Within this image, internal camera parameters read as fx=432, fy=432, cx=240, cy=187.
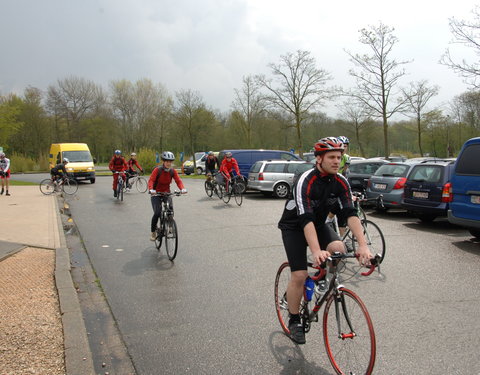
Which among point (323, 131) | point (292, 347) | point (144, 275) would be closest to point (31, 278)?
point (144, 275)

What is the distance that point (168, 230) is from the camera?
24.6 feet

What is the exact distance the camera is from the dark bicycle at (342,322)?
299cm

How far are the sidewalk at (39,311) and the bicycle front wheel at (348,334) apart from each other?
1.90 m

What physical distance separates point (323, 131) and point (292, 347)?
4853cm

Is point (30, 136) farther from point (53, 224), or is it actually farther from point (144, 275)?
point (144, 275)

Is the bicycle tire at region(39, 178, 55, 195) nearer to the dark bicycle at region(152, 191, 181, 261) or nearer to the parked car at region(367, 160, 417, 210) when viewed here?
the dark bicycle at region(152, 191, 181, 261)

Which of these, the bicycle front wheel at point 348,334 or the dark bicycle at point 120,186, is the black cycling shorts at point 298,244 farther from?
the dark bicycle at point 120,186

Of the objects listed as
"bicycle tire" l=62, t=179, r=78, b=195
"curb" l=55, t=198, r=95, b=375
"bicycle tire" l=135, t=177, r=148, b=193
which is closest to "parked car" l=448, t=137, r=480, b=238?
"curb" l=55, t=198, r=95, b=375

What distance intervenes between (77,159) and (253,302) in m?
24.3

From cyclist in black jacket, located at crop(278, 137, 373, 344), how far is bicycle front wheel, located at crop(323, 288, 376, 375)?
34cm

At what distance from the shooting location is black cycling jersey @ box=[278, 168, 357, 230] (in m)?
3.37

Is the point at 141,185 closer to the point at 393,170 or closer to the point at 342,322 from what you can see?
the point at 393,170

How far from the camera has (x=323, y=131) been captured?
5078 centimetres

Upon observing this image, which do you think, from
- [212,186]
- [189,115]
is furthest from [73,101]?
A: [212,186]
